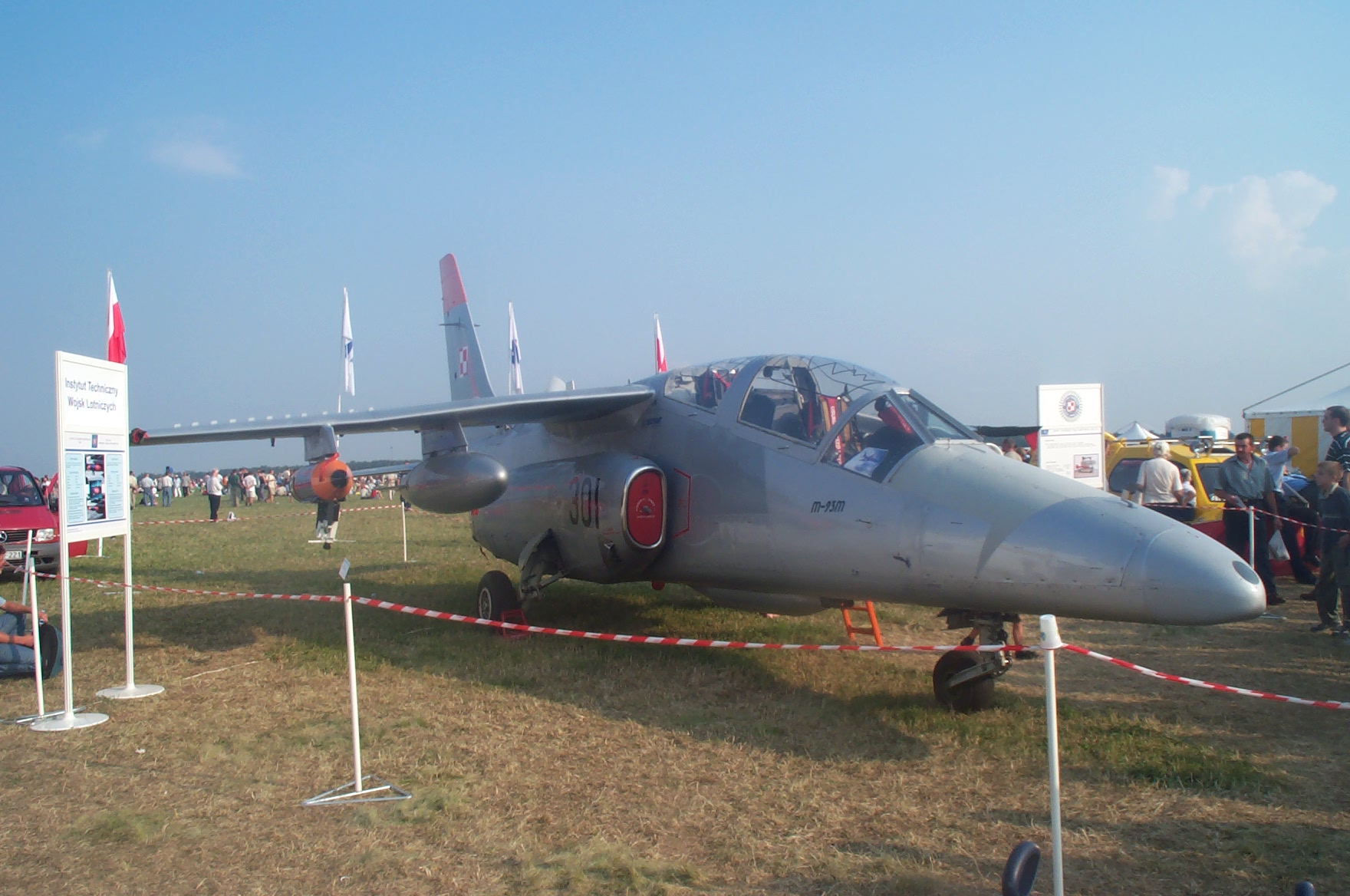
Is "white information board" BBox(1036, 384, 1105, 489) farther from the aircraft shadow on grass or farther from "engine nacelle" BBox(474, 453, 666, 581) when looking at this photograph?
"engine nacelle" BBox(474, 453, 666, 581)

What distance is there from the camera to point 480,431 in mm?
11234

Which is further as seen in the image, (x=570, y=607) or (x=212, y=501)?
(x=212, y=501)

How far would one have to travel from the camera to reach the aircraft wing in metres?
7.90

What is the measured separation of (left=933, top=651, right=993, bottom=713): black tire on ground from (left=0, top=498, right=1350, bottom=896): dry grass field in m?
0.12

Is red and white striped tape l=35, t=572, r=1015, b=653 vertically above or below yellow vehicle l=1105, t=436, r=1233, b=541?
below

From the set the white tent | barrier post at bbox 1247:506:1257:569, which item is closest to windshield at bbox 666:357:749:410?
barrier post at bbox 1247:506:1257:569

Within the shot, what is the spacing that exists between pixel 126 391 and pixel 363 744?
12.4ft

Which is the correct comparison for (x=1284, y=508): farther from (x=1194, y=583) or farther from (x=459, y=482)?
(x=459, y=482)

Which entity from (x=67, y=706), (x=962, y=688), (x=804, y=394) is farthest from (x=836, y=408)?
(x=67, y=706)

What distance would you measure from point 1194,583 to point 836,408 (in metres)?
2.72

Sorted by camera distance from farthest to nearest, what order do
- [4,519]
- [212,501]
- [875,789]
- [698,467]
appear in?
[212,501] < [4,519] < [698,467] < [875,789]

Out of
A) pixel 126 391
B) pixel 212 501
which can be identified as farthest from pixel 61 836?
pixel 212 501

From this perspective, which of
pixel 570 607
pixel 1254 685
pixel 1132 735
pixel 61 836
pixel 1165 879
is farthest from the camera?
pixel 570 607

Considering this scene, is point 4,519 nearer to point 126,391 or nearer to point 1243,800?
point 126,391
